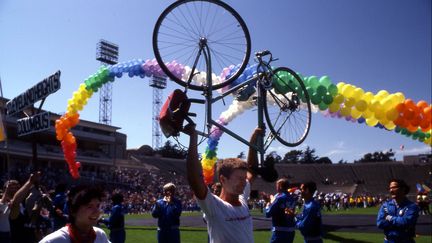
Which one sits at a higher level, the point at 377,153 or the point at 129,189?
the point at 377,153

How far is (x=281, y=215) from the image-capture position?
9.12 m

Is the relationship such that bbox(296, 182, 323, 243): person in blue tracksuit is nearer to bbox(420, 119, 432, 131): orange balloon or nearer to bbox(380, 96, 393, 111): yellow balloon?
bbox(380, 96, 393, 111): yellow balloon

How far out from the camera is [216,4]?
6117mm

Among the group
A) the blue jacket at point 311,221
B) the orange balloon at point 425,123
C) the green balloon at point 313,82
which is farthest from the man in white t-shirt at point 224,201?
the orange balloon at point 425,123

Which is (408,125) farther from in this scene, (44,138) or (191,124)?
(44,138)

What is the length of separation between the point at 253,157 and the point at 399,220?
318 cm

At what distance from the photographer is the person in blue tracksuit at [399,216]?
698 cm

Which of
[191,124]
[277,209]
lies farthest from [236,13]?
[277,209]

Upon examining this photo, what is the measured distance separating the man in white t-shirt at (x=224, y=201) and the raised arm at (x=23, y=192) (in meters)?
2.50

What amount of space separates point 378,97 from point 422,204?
736 inches

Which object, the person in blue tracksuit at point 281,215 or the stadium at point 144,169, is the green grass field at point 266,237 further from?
the stadium at point 144,169

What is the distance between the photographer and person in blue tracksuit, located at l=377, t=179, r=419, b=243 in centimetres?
698

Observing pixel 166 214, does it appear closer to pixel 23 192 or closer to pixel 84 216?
pixel 23 192

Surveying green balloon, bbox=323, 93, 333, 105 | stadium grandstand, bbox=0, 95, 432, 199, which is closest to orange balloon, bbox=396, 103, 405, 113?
green balloon, bbox=323, 93, 333, 105
